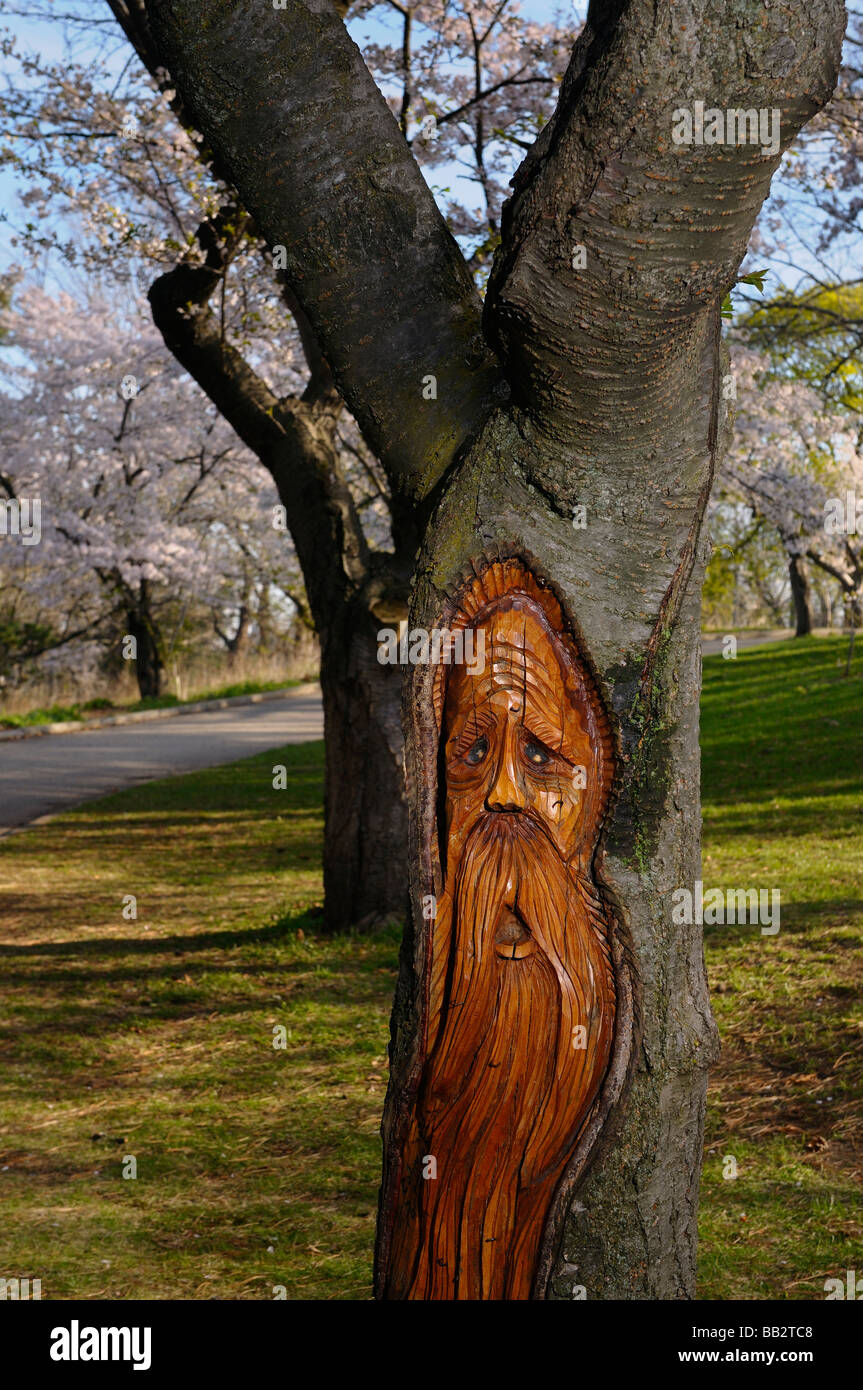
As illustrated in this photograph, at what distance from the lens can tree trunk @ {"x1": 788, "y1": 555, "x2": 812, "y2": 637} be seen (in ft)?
106

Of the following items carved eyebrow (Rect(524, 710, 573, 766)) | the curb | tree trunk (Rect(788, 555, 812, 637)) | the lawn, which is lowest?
the lawn

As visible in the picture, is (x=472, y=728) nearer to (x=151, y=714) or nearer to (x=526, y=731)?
(x=526, y=731)

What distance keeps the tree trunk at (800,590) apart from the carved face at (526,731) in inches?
1204

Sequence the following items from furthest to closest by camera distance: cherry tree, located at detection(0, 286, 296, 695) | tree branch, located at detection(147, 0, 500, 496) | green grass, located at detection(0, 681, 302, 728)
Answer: cherry tree, located at detection(0, 286, 296, 695), green grass, located at detection(0, 681, 302, 728), tree branch, located at detection(147, 0, 500, 496)

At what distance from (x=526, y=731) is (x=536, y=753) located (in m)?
0.05

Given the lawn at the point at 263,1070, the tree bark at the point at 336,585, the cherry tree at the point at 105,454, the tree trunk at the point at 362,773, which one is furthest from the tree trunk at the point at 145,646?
the tree trunk at the point at 362,773

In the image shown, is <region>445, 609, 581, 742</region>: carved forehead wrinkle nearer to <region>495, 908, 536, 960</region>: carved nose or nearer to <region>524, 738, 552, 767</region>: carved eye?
<region>524, 738, 552, 767</region>: carved eye

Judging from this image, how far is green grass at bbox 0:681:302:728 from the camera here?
19.8 m

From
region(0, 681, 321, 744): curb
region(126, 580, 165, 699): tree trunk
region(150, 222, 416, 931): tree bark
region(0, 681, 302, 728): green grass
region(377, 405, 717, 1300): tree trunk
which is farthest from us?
region(126, 580, 165, 699): tree trunk

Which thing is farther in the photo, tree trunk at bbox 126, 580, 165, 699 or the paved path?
tree trunk at bbox 126, 580, 165, 699

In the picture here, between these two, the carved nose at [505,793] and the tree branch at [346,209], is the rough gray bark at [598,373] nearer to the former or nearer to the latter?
the tree branch at [346,209]

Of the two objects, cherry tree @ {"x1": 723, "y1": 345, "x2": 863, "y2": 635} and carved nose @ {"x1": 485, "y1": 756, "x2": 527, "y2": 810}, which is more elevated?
cherry tree @ {"x1": 723, "y1": 345, "x2": 863, "y2": 635}

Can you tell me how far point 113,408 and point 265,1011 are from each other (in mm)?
19681

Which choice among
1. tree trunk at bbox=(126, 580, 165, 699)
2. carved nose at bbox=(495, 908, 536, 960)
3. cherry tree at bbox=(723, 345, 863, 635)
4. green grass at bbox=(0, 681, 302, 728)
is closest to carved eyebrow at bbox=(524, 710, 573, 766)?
carved nose at bbox=(495, 908, 536, 960)
